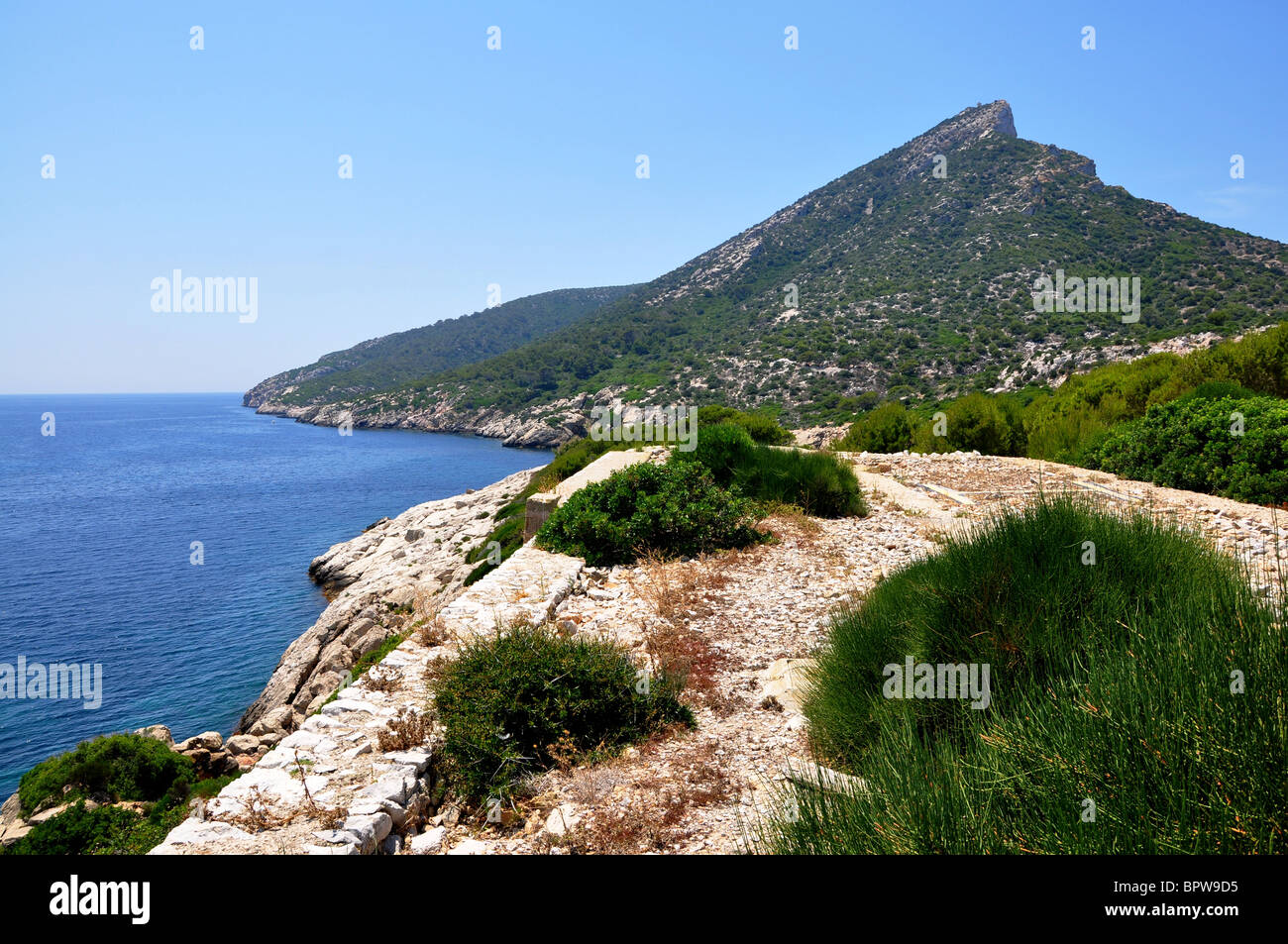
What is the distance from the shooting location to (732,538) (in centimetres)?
978

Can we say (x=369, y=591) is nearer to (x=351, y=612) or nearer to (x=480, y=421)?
(x=351, y=612)

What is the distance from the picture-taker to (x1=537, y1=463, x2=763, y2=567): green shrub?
961 cm

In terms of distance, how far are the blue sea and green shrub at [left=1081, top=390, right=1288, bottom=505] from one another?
2077 centimetres


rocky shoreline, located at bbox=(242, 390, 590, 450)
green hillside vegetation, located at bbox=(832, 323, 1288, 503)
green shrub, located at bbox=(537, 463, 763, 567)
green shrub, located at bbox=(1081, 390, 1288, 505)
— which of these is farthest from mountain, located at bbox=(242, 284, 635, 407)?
green shrub, located at bbox=(1081, 390, 1288, 505)

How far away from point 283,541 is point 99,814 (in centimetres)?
2857

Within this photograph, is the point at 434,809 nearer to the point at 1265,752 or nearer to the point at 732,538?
the point at 1265,752

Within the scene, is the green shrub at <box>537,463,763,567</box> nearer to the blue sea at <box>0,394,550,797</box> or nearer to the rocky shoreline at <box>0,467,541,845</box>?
the rocky shoreline at <box>0,467,541,845</box>

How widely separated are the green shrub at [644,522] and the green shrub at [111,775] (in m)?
6.62

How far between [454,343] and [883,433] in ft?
434

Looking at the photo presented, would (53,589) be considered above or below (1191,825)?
below

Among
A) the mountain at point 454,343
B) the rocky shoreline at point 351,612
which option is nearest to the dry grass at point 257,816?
the rocky shoreline at point 351,612

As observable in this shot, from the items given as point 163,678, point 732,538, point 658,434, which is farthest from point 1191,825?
point 163,678

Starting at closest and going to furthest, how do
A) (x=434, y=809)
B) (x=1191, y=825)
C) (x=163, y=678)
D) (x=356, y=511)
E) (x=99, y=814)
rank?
(x=1191, y=825)
(x=434, y=809)
(x=99, y=814)
(x=163, y=678)
(x=356, y=511)

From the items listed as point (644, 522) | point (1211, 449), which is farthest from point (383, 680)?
point (1211, 449)
